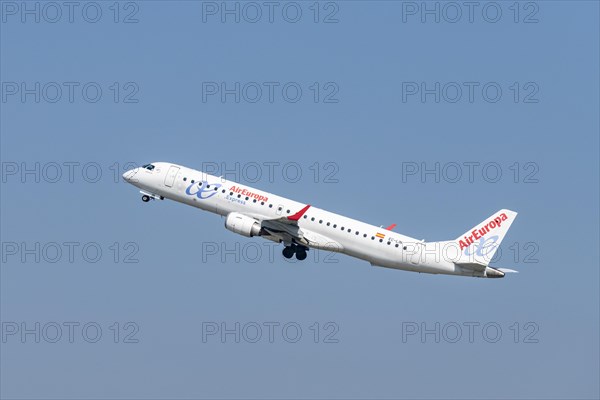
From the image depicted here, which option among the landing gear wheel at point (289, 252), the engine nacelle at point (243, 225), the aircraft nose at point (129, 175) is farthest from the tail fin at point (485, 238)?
the aircraft nose at point (129, 175)

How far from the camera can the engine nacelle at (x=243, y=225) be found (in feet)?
241

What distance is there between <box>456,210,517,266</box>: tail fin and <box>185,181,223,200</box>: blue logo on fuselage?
2054cm

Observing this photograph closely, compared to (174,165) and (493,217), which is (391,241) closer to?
(493,217)

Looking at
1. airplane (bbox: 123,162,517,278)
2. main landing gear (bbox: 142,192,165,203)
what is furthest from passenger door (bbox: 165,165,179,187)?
main landing gear (bbox: 142,192,165,203)

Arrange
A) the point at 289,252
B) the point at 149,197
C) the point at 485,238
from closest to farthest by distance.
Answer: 1. the point at 485,238
2. the point at 289,252
3. the point at 149,197

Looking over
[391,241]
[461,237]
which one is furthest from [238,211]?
[461,237]

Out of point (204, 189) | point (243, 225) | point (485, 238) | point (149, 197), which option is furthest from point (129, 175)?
point (485, 238)

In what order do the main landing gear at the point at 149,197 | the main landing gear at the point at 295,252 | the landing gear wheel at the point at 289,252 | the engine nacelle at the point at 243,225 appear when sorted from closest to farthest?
the engine nacelle at the point at 243,225
the main landing gear at the point at 295,252
the landing gear wheel at the point at 289,252
the main landing gear at the point at 149,197

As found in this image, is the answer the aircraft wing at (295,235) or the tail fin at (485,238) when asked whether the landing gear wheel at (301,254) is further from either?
the tail fin at (485,238)

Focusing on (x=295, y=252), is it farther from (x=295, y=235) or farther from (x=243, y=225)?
(x=243, y=225)

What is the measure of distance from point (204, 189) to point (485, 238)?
23568 mm

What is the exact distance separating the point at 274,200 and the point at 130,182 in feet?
46.5

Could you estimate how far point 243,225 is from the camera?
7331 cm

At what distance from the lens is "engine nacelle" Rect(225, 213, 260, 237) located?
73.3 metres
